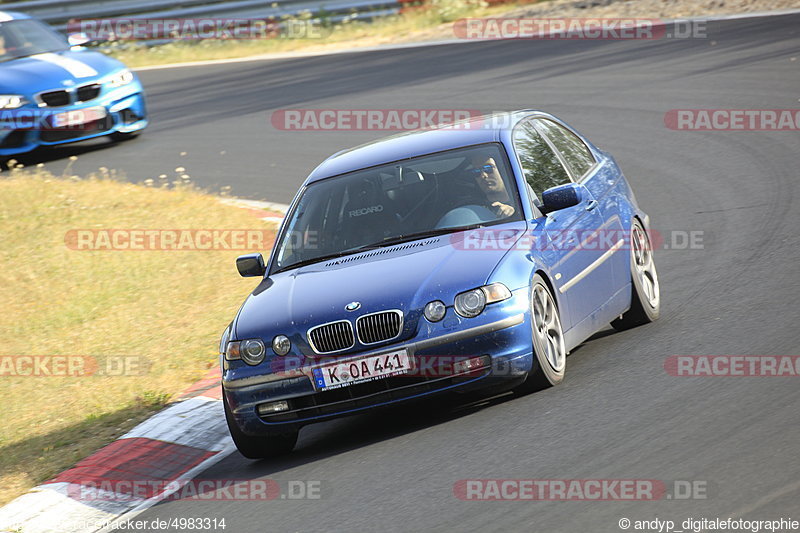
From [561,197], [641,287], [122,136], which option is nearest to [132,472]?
[561,197]

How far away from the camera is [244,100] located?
20.5m

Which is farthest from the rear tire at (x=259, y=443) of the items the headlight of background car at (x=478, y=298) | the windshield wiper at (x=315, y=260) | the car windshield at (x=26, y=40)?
the car windshield at (x=26, y=40)

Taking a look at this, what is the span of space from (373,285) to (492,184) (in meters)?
1.27

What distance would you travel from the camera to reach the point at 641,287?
8.51m

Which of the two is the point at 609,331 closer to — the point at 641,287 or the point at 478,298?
the point at 641,287

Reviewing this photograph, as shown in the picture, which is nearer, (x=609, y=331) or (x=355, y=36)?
(x=609, y=331)

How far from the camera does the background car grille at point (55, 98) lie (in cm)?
1633

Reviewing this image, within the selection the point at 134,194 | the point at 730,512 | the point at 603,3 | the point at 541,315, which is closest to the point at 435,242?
the point at 541,315

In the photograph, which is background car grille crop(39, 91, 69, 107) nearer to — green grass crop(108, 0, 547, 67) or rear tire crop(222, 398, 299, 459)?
green grass crop(108, 0, 547, 67)

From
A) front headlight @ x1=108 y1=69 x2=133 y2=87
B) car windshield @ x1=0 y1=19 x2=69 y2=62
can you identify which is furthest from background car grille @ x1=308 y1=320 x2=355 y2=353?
car windshield @ x1=0 y1=19 x2=69 y2=62

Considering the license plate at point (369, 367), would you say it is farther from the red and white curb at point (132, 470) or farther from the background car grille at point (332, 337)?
the red and white curb at point (132, 470)

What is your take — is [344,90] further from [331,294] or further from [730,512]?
[730,512]

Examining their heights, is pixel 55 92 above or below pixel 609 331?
above

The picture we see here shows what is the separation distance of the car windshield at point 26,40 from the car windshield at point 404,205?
1070 cm
